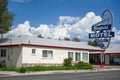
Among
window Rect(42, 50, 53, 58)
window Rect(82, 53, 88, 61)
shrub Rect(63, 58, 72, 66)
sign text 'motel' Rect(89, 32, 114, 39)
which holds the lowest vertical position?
shrub Rect(63, 58, 72, 66)

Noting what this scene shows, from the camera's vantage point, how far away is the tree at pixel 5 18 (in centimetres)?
4081

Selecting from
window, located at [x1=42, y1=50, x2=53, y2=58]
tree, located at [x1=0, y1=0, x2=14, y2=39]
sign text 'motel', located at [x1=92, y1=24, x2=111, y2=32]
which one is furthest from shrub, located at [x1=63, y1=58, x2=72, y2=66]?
tree, located at [x1=0, y1=0, x2=14, y2=39]

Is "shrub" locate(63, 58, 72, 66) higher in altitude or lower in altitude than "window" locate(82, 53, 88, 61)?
Result: lower

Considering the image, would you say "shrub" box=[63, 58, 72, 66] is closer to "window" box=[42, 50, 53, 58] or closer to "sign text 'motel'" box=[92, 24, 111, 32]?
"window" box=[42, 50, 53, 58]

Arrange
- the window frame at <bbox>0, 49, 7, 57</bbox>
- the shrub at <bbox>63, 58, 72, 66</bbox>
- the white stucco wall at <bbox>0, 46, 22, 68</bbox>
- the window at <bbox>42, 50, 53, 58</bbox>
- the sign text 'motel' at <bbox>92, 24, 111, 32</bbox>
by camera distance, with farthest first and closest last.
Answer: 1. the sign text 'motel' at <bbox>92, 24, 111, 32</bbox>
2. the shrub at <bbox>63, 58, 72, 66</bbox>
3. the window at <bbox>42, 50, 53, 58</bbox>
4. the window frame at <bbox>0, 49, 7, 57</bbox>
5. the white stucco wall at <bbox>0, 46, 22, 68</bbox>

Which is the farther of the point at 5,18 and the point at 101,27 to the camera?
the point at 101,27

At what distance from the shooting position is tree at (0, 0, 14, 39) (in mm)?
40812

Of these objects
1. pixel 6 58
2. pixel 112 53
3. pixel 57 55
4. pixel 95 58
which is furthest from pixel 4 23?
pixel 95 58

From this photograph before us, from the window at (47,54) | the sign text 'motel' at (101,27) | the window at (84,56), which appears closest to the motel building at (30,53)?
the window at (47,54)

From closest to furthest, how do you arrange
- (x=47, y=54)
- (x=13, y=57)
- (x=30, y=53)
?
(x=30, y=53) < (x=13, y=57) < (x=47, y=54)

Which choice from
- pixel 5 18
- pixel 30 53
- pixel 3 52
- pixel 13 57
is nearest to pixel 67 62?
pixel 30 53

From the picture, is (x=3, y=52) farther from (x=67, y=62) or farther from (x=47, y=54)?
(x=67, y=62)

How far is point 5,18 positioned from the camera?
41156 mm

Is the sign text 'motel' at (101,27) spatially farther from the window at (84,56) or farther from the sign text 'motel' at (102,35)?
the window at (84,56)
